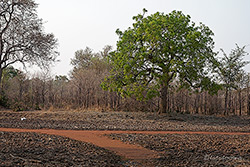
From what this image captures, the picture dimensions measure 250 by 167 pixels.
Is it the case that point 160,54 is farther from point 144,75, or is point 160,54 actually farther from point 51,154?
point 51,154

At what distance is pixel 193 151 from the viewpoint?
720 centimetres

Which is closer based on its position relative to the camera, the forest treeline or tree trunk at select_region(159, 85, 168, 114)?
tree trunk at select_region(159, 85, 168, 114)

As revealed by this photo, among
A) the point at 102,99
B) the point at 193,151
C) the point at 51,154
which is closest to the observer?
the point at 51,154

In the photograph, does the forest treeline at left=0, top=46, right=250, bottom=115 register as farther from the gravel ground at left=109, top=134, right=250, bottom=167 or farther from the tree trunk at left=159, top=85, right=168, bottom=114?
the gravel ground at left=109, top=134, right=250, bottom=167

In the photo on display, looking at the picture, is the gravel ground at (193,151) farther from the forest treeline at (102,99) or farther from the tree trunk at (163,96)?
the forest treeline at (102,99)

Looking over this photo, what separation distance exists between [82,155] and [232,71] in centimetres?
1791

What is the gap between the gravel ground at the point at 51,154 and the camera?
15.9 feet

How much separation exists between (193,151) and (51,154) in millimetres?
3708

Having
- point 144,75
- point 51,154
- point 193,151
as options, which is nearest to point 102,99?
point 144,75

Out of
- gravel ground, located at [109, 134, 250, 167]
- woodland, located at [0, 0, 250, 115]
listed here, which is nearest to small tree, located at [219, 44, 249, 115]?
woodland, located at [0, 0, 250, 115]

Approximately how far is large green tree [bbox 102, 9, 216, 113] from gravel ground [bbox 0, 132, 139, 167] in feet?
32.0

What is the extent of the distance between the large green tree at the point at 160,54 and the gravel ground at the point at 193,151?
7.54m

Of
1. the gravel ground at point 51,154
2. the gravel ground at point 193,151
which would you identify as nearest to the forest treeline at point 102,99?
the gravel ground at point 193,151

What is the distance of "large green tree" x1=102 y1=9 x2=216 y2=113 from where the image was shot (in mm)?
16234
